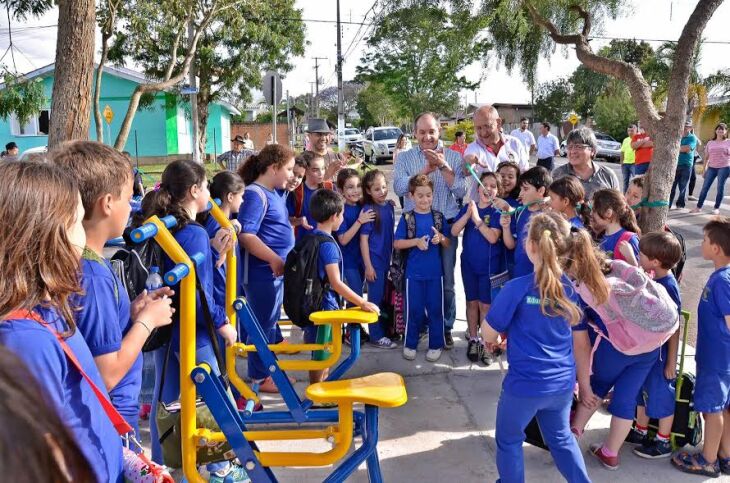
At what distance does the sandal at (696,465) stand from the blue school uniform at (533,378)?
2.72ft

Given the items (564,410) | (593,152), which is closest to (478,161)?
(593,152)

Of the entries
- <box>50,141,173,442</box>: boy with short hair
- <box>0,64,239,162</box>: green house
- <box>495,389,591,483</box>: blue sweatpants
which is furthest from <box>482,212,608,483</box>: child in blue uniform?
<box>0,64,239,162</box>: green house

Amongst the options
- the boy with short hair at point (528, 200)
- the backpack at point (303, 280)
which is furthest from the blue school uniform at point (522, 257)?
the backpack at point (303, 280)

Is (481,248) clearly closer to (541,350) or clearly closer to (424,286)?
(424,286)

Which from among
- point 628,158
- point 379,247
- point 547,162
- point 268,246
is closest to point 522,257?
point 379,247

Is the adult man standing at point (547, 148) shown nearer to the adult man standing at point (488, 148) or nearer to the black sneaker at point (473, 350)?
the adult man standing at point (488, 148)

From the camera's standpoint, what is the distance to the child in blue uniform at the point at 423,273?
4598 mm

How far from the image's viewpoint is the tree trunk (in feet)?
20.7

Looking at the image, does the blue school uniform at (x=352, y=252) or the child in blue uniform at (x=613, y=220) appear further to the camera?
the blue school uniform at (x=352, y=252)

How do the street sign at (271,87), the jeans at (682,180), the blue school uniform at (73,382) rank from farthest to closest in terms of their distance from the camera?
the jeans at (682,180)
the street sign at (271,87)
the blue school uniform at (73,382)

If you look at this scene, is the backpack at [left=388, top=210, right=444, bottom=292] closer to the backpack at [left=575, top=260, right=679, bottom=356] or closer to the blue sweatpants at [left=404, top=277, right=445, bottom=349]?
the blue sweatpants at [left=404, top=277, right=445, bottom=349]

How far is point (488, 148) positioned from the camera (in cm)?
520

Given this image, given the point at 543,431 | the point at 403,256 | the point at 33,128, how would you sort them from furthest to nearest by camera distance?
the point at 33,128
the point at 403,256
the point at 543,431

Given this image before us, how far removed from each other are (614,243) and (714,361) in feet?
2.67
